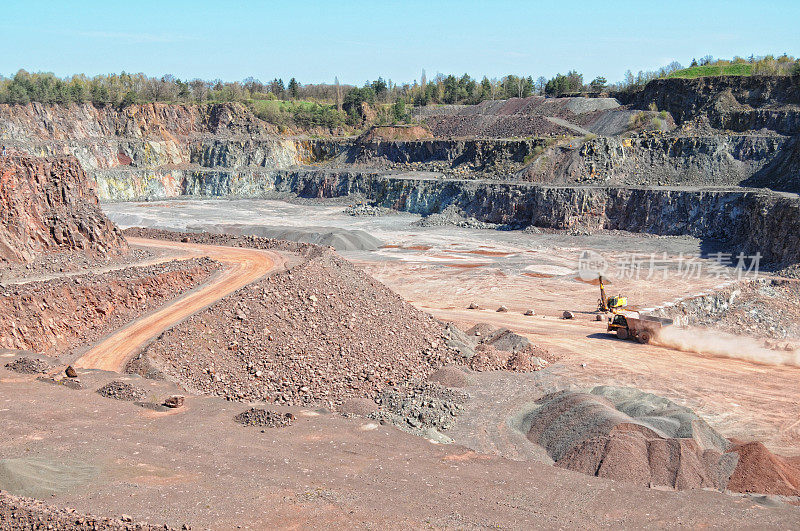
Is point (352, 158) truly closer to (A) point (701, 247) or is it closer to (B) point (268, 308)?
(A) point (701, 247)

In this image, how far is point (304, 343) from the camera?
790 inches

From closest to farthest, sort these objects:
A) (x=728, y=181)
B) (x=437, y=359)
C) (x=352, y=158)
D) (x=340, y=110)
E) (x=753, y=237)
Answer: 1. (x=437, y=359)
2. (x=753, y=237)
3. (x=728, y=181)
4. (x=352, y=158)
5. (x=340, y=110)

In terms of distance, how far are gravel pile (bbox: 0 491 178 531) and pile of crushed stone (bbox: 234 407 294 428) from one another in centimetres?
559

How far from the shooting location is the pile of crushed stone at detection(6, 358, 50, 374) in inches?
664

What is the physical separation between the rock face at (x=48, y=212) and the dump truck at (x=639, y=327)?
20.9 m

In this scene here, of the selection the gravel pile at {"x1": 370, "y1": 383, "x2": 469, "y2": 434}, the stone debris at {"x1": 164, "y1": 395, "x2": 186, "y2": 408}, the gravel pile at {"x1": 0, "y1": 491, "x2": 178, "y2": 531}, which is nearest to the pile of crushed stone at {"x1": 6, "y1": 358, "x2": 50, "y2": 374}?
the stone debris at {"x1": 164, "y1": 395, "x2": 186, "y2": 408}

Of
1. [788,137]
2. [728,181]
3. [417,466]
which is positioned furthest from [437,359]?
[788,137]

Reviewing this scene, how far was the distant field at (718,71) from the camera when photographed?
78.2m

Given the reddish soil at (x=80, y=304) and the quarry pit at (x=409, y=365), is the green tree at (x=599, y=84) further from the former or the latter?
the reddish soil at (x=80, y=304)

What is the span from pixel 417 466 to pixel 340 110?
298 feet

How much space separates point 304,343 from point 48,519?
11111mm

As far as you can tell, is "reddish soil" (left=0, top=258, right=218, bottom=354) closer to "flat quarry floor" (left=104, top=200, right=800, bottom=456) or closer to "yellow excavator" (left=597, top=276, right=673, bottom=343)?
"flat quarry floor" (left=104, top=200, right=800, bottom=456)

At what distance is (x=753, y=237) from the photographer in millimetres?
41531

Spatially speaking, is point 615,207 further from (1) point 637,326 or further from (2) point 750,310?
(1) point 637,326
